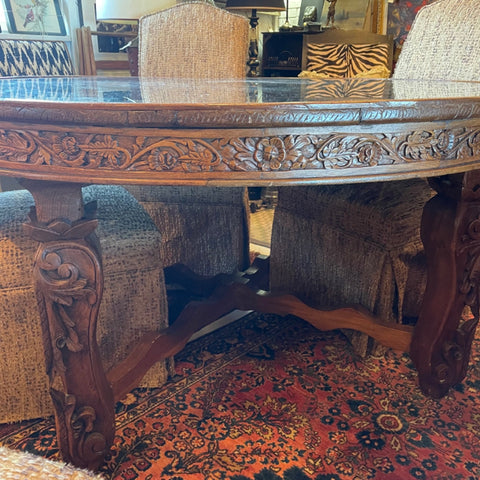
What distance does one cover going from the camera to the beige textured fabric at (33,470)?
0.42m

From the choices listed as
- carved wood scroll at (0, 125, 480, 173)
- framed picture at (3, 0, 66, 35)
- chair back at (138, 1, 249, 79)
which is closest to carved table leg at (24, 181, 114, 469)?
carved wood scroll at (0, 125, 480, 173)

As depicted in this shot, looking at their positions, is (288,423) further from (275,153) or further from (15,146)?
(15,146)

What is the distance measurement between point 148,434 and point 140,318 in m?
0.26

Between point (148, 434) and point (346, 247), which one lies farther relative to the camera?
point (346, 247)

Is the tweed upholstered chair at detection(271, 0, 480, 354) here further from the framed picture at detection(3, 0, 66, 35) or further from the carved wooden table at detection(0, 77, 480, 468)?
the framed picture at detection(3, 0, 66, 35)

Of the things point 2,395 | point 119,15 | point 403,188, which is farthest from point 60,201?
point 119,15

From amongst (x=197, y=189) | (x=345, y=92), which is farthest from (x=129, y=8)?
(x=345, y=92)

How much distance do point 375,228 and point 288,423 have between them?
1.76 ft

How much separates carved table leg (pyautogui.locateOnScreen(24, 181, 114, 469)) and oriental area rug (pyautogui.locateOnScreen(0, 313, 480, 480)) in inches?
5.3

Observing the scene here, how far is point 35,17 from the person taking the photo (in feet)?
10.8

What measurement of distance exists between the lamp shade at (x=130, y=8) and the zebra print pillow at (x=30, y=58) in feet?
1.49

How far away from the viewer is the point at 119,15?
199cm

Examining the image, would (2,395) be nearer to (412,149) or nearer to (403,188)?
(412,149)

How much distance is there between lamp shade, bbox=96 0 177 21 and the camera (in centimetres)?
197
